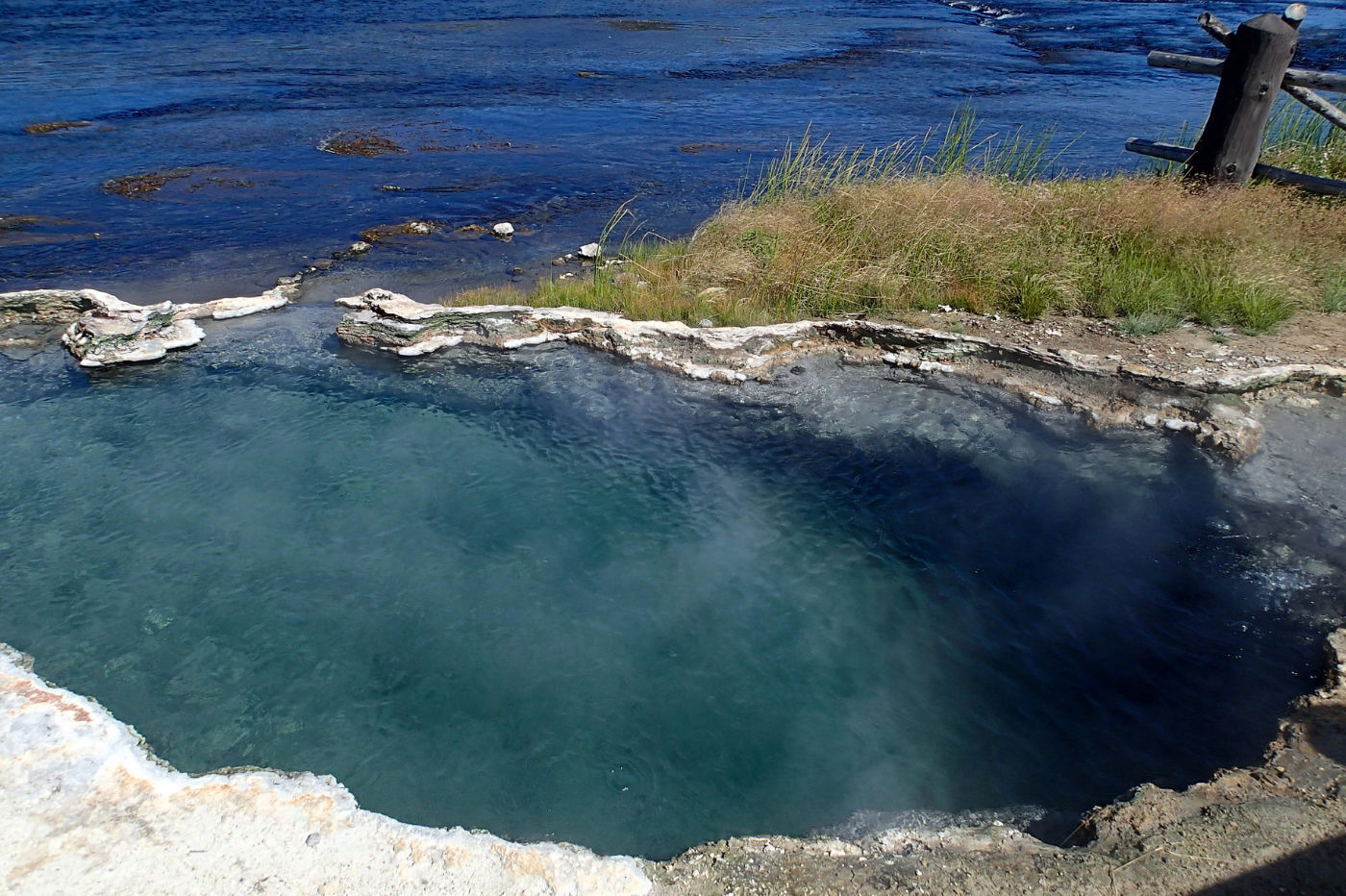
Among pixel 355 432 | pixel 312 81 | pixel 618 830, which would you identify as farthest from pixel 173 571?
pixel 312 81

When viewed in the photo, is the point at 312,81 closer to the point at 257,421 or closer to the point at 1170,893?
the point at 257,421

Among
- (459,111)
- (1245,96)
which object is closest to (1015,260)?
(1245,96)

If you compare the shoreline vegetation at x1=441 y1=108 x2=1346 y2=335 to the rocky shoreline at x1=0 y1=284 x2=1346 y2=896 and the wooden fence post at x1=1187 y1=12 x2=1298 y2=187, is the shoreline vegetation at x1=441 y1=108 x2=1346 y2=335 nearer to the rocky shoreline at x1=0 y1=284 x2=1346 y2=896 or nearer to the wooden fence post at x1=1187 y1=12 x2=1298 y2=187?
the wooden fence post at x1=1187 y1=12 x2=1298 y2=187

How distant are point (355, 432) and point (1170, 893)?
179 inches

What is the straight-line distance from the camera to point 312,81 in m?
17.9

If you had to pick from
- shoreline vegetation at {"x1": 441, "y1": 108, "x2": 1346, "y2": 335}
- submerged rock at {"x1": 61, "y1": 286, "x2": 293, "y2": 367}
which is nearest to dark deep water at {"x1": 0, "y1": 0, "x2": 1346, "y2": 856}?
submerged rock at {"x1": 61, "y1": 286, "x2": 293, "y2": 367}

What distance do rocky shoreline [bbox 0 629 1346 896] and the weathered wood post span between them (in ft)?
18.1

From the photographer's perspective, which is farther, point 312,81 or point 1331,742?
point 312,81

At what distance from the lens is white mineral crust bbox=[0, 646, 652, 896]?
104 inches

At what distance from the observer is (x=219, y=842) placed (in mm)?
2764

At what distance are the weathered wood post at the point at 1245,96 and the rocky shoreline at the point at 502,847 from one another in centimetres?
551

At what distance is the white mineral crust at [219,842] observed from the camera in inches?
104

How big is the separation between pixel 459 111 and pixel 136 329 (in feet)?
36.0

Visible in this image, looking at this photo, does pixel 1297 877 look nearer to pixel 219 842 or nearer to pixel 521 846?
pixel 521 846
